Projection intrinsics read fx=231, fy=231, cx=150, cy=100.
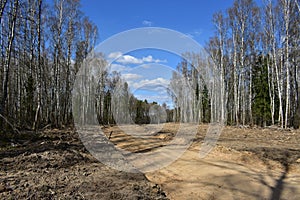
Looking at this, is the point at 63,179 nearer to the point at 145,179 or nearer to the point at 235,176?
the point at 145,179

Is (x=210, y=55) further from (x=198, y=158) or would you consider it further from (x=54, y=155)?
(x=54, y=155)

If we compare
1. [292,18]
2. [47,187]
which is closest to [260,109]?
[292,18]

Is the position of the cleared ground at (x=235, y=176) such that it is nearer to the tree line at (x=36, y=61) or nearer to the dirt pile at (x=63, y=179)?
the dirt pile at (x=63, y=179)

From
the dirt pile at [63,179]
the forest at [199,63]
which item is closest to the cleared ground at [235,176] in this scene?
the dirt pile at [63,179]

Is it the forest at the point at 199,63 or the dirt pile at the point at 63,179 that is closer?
the dirt pile at the point at 63,179

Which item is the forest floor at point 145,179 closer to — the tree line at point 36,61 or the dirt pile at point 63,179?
the dirt pile at point 63,179

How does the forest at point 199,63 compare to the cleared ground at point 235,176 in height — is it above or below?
above

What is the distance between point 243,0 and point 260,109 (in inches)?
423

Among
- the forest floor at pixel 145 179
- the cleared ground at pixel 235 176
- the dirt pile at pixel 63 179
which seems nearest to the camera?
the dirt pile at pixel 63 179

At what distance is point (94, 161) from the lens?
6.28 m

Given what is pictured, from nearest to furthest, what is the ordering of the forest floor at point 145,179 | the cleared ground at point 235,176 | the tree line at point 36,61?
the forest floor at point 145,179, the cleared ground at point 235,176, the tree line at point 36,61

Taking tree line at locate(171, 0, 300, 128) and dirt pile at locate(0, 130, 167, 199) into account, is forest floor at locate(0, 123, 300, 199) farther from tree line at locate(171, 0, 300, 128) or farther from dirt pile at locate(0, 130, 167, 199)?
tree line at locate(171, 0, 300, 128)

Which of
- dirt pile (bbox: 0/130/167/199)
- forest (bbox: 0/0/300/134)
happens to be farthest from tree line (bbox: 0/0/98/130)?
dirt pile (bbox: 0/130/167/199)

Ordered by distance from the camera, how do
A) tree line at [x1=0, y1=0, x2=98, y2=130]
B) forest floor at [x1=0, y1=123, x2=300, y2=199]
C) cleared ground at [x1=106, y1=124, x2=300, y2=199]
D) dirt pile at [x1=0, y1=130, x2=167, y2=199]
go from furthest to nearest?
tree line at [x1=0, y1=0, x2=98, y2=130], cleared ground at [x1=106, y1=124, x2=300, y2=199], forest floor at [x1=0, y1=123, x2=300, y2=199], dirt pile at [x1=0, y1=130, x2=167, y2=199]
